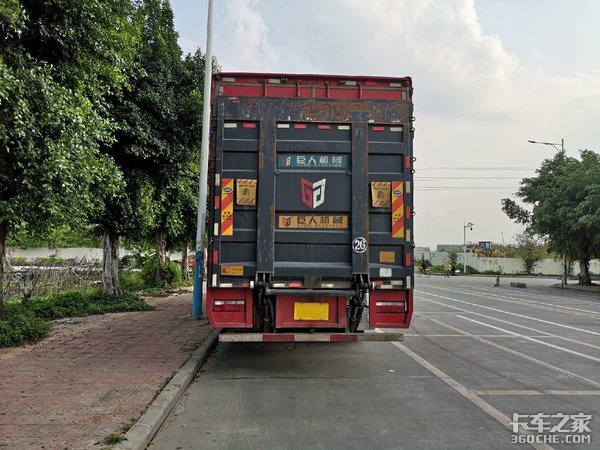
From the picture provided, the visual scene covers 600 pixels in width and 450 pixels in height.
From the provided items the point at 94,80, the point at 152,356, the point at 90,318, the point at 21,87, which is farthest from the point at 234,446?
the point at 90,318

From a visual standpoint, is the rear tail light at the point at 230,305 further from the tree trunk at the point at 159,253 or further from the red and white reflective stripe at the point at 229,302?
the tree trunk at the point at 159,253

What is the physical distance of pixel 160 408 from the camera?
5.15 m

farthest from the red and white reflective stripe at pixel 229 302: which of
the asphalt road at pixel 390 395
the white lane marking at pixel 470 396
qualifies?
the white lane marking at pixel 470 396

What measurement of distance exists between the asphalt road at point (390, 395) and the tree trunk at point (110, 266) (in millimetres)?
7383

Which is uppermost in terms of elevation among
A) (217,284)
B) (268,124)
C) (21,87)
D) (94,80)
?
(94,80)

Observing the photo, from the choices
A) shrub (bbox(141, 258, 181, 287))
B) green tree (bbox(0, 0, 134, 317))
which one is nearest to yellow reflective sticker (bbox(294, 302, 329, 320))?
green tree (bbox(0, 0, 134, 317))

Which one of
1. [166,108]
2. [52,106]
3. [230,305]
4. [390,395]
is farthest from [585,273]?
[52,106]

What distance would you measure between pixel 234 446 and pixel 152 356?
146 inches

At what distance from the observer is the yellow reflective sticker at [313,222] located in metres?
6.91

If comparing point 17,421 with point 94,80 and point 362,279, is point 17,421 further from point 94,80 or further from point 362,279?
point 94,80

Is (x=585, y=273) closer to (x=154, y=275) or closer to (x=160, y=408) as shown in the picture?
(x=154, y=275)

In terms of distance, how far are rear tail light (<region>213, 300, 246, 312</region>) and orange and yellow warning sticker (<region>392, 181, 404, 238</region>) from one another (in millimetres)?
2280

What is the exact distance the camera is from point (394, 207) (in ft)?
22.8

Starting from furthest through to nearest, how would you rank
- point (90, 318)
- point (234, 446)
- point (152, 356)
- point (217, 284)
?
point (90, 318) < point (152, 356) < point (217, 284) < point (234, 446)
